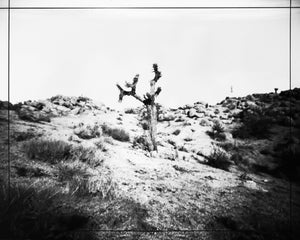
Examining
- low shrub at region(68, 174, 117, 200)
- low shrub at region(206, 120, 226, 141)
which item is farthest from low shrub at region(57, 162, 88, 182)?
low shrub at region(206, 120, 226, 141)

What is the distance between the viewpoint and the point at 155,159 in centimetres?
674

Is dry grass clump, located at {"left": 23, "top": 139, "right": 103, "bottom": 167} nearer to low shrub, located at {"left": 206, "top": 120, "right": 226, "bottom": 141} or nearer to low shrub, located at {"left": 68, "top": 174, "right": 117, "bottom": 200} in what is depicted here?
low shrub, located at {"left": 68, "top": 174, "right": 117, "bottom": 200}

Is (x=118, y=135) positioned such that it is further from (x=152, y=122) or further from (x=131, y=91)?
(x=131, y=91)

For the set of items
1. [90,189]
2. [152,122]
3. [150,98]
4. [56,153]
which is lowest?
[90,189]

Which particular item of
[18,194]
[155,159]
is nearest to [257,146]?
[155,159]

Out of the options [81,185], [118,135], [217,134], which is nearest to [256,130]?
[217,134]

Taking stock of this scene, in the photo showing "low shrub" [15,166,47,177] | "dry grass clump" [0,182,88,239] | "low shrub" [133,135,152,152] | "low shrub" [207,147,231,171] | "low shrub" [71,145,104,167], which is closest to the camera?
"dry grass clump" [0,182,88,239]

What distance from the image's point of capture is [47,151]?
4.54 meters

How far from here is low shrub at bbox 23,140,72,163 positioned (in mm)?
4381

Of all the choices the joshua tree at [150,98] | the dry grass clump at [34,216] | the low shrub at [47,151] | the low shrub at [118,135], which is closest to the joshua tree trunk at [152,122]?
the joshua tree at [150,98]

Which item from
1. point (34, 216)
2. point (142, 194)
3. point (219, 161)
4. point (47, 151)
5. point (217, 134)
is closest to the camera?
point (34, 216)

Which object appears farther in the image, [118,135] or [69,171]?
[118,135]

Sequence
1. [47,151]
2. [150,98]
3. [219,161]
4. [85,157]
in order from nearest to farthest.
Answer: [47,151]
[85,157]
[219,161]
[150,98]

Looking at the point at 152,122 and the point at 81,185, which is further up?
the point at 152,122
